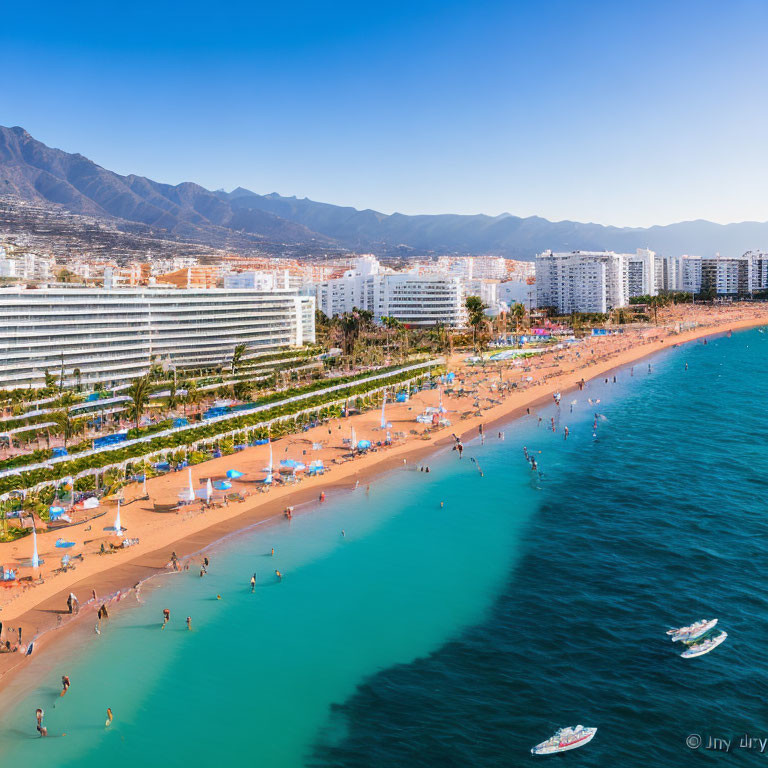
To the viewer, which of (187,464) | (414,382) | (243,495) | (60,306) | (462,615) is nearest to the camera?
(462,615)

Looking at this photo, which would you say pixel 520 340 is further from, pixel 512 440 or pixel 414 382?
pixel 512 440

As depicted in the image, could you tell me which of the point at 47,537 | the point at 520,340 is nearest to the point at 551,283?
the point at 520,340

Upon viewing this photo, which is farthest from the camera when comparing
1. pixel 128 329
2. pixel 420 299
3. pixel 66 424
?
pixel 420 299

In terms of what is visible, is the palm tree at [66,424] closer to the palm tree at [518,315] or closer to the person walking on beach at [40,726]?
the person walking on beach at [40,726]

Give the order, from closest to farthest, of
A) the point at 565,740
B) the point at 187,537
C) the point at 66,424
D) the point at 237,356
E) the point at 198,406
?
the point at 565,740 → the point at 187,537 → the point at 66,424 → the point at 198,406 → the point at 237,356

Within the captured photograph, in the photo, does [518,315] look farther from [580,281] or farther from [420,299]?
[580,281]

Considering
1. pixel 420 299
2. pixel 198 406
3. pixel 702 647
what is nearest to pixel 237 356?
pixel 198 406
